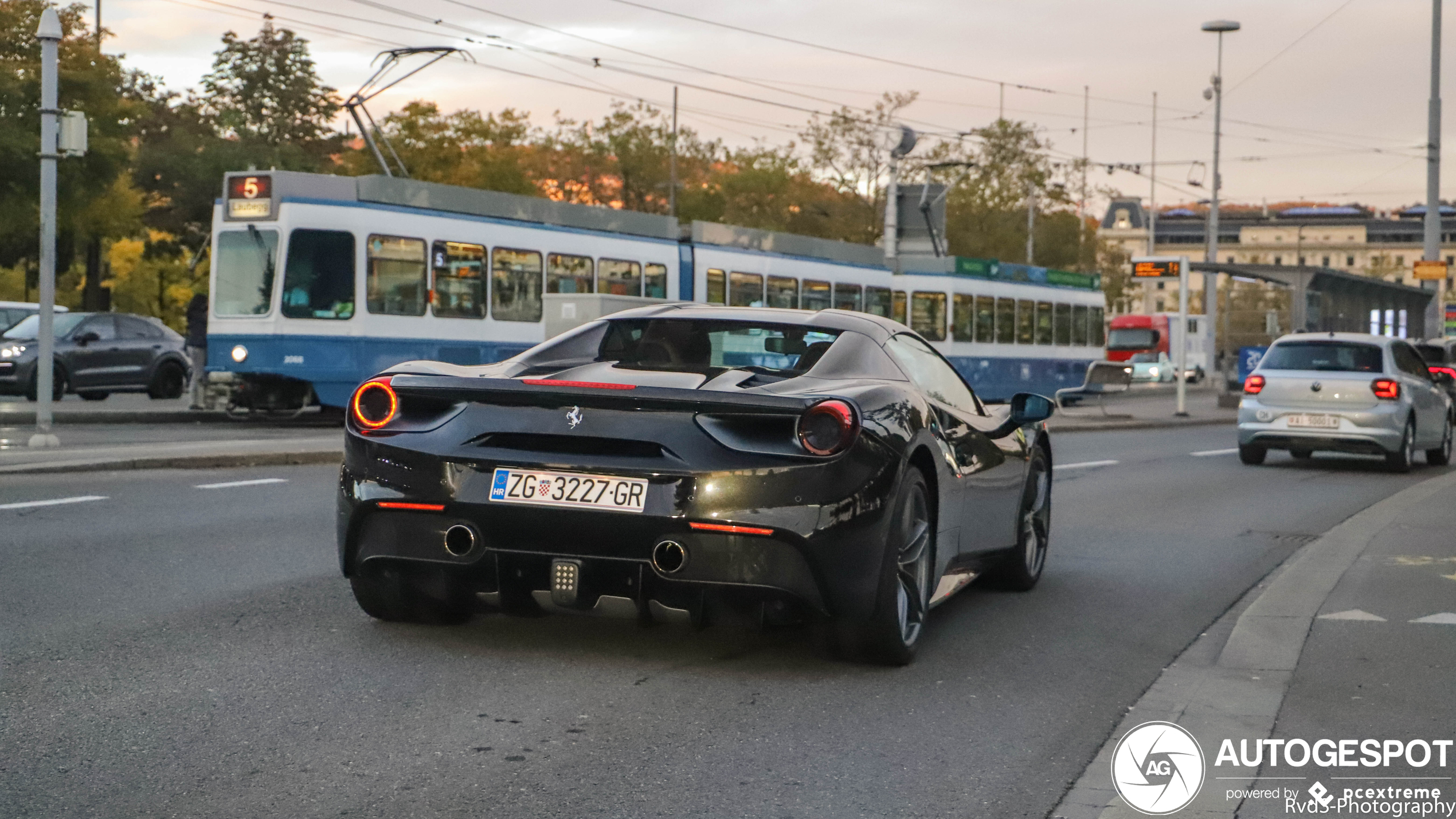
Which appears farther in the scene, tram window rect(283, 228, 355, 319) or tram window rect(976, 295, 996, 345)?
tram window rect(976, 295, 996, 345)

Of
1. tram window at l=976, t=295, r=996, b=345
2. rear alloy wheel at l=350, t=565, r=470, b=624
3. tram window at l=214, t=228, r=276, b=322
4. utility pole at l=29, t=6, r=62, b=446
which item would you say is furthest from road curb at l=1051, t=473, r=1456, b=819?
tram window at l=976, t=295, r=996, b=345

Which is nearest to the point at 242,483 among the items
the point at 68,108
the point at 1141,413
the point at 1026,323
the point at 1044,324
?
the point at 1141,413

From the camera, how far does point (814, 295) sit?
32625mm

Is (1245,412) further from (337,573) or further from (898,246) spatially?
(898,246)

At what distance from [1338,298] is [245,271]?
25.1 metres

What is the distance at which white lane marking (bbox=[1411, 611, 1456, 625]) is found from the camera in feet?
25.1

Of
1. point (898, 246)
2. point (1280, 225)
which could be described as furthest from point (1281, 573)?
point (1280, 225)

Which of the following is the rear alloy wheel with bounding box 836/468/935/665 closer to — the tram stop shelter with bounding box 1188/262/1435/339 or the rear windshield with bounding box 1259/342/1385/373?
the rear windshield with bounding box 1259/342/1385/373

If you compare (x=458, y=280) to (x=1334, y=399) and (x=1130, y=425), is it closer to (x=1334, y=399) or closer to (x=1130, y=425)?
(x=1334, y=399)

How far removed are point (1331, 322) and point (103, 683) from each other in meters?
35.9

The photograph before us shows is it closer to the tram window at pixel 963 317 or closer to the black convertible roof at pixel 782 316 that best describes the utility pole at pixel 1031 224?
the tram window at pixel 963 317

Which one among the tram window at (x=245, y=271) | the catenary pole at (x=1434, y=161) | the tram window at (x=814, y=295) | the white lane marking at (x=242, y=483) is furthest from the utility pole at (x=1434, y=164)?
the white lane marking at (x=242, y=483)

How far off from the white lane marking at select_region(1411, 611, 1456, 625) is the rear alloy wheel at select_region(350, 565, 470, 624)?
4.12 metres

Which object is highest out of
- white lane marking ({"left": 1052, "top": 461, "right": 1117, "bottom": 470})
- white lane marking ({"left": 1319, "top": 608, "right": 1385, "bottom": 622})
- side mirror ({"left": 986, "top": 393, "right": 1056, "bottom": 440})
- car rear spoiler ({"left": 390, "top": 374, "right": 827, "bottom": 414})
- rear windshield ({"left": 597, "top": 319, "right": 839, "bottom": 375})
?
rear windshield ({"left": 597, "top": 319, "right": 839, "bottom": 375})
